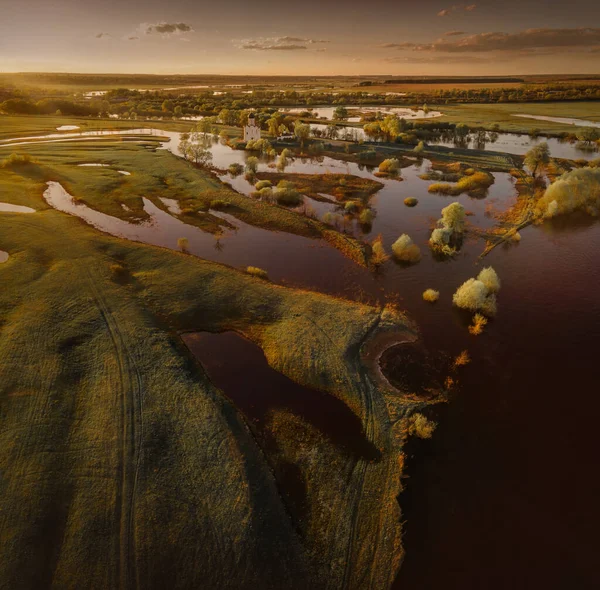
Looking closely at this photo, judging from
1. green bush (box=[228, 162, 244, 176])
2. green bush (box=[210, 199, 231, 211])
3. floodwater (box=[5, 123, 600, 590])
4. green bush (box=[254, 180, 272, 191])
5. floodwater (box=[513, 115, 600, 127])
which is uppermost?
floodwater (box=[513, 115, 600, 127])

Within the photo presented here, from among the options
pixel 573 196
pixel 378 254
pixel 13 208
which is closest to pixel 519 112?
pixel 573 196

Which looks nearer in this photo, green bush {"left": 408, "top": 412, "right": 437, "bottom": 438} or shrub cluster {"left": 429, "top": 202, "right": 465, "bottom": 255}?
green bush {"left": 408, "top": 412, "right": 437, "bottom": 438}

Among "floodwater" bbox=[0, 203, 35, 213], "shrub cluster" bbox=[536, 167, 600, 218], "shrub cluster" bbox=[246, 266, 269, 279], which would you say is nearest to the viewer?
"shrub cluster" bbox=[246, 266, 269, 279]

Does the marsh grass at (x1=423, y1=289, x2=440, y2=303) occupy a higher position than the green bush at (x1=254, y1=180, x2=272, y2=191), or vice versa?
the green bush at (x1=254, y1=180, x2=272, y2=191)

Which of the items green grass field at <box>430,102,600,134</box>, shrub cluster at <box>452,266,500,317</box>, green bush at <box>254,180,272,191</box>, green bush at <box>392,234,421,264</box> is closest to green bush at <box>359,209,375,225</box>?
green bush at <box>392,234,421,264</box>

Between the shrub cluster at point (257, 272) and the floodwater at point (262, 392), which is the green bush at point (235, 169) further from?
the floodwater at point (262, 392)

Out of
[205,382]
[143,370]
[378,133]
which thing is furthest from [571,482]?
[378,133]

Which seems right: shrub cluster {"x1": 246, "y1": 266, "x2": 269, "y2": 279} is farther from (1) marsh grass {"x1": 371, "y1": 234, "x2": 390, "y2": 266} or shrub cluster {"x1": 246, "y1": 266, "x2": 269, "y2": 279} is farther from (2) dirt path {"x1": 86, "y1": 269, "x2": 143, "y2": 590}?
(2) dirt path {"x1": 86, "y1": 269, "x2": 143, "y2": 590}
